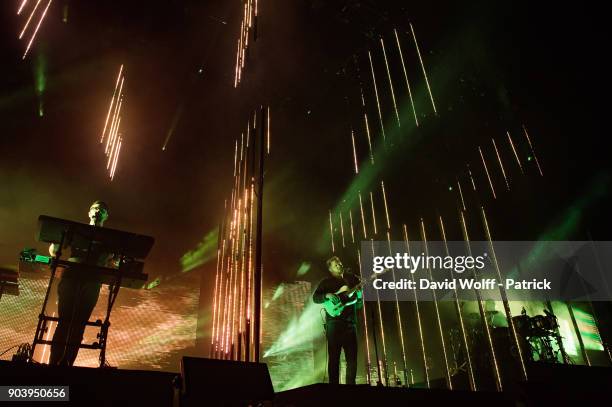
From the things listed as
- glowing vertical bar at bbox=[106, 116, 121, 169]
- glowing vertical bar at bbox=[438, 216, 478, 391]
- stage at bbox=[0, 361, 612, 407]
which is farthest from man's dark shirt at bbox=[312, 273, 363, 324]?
glowing vertical bar at bbox=[106, 116, 121, 169]

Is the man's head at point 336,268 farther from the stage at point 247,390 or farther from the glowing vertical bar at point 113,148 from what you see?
the glowing vertical bar at point 113,148

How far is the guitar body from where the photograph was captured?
15.0ft

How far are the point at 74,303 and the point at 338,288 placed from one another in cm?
296

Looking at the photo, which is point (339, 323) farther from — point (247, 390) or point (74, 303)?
point (74, 303)

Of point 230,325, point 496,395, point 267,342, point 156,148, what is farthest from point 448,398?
Result: point 156,148

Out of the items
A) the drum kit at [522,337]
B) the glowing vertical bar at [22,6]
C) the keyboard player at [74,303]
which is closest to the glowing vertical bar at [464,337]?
the drum kit at [522,337]

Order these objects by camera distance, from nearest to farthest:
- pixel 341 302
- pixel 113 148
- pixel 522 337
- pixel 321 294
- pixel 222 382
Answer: pixel 222 382
pixel 341 302
pixel 321 294
pixel 113 148
pixel 522 337

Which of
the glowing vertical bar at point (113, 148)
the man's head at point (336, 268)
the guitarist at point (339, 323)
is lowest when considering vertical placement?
the guitarist at point (339, 323)

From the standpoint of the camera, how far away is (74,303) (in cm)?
337

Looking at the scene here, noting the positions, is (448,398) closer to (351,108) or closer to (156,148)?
(351,108)

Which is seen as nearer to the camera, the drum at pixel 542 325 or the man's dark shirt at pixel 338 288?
the man's dark shirt at pixel 338 288

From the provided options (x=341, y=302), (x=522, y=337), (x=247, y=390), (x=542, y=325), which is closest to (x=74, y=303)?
(x=247, y=390)

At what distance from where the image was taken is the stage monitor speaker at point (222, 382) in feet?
7.30

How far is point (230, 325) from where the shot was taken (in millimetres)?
5156
